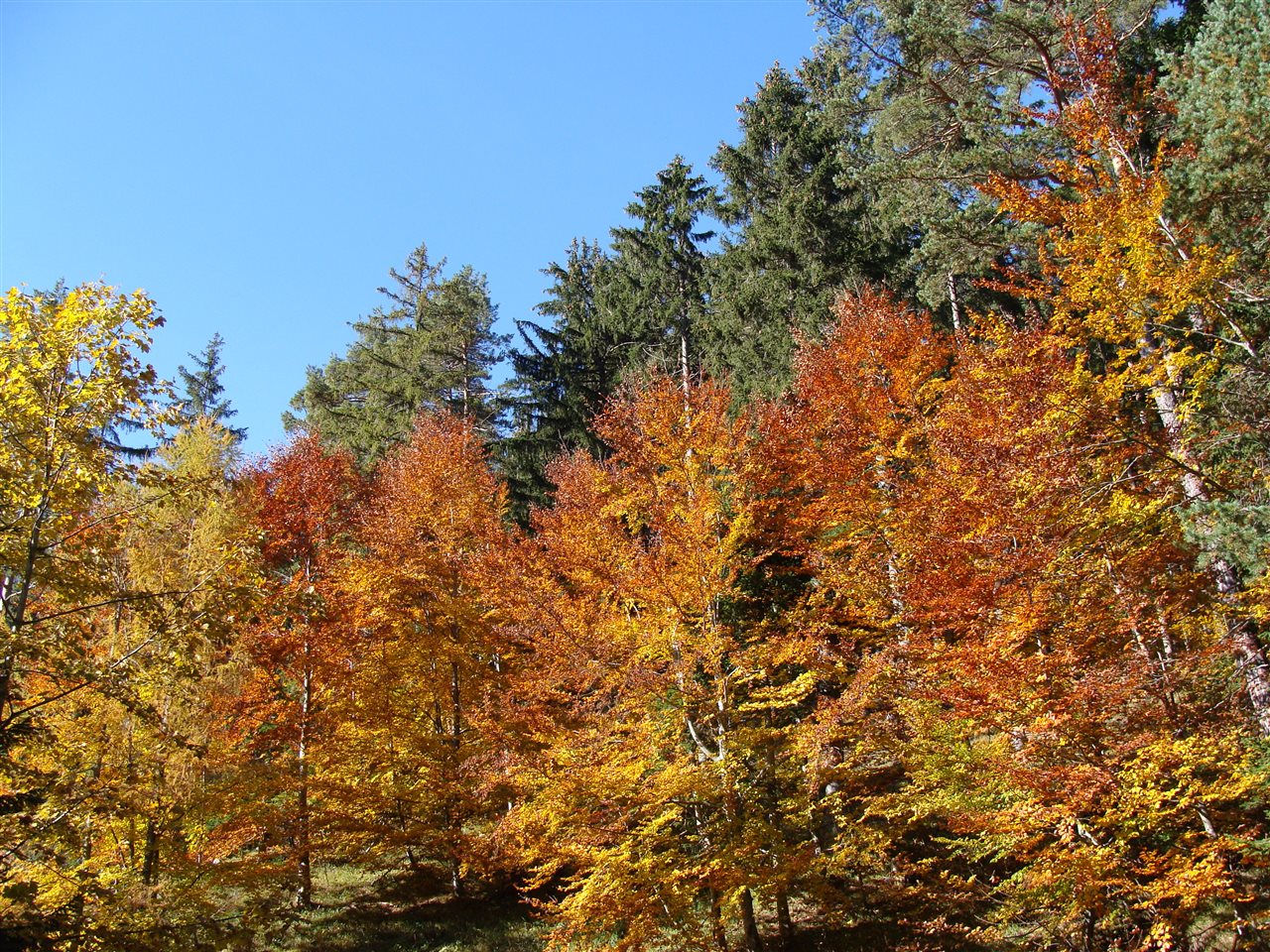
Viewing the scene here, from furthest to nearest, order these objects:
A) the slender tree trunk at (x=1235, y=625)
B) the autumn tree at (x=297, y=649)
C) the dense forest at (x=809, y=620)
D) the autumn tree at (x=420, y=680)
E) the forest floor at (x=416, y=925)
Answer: the autumn tree at (x=420, y=680), the autumn tree at (x=297, y=649), the forest floor at (x=416, y=925), the slender tree trunk at (x=1235, y=625), the dense forest at (x=809, y=620)

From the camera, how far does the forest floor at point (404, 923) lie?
45.2 ft

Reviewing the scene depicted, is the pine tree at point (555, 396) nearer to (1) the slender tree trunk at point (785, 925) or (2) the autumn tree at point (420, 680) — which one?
(2) the autumn tree at point (420, 680)

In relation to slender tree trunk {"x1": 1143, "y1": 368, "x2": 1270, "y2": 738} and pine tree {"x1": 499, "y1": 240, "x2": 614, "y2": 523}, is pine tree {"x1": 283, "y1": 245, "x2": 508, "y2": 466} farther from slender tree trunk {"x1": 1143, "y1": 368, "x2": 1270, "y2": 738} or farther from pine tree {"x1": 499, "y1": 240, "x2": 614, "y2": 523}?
slender tree trunk {"x1": 1143, "y1": 368, "x2": 1270, "y2": 738}

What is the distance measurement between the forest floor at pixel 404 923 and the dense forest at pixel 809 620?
361mm

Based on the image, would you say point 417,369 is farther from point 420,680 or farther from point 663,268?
point 420,680

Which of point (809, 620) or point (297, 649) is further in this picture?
point (297, 649)

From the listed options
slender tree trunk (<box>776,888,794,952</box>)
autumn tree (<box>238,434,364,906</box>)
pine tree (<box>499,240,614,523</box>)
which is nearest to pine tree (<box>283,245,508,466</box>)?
pine tree (<box>499,240,614,523</box>)

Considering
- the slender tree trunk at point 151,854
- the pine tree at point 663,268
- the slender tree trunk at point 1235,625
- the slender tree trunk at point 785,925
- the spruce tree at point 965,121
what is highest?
the pine tree at point 663,268

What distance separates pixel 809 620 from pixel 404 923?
9460 millimetres

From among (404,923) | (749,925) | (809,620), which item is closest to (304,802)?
(404,923)

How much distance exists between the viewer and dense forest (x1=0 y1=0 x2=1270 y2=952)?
7.53 meters

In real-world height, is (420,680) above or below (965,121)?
below

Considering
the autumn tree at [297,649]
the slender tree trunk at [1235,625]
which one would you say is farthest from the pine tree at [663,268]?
the slender tree trunk at [1235,625]

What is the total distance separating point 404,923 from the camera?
14.7 meters
